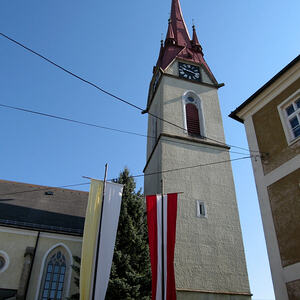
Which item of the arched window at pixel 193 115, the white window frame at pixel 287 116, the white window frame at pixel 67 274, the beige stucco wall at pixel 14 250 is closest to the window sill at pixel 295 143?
the white window frame at pixel 287 116

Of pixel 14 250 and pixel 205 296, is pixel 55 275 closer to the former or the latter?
pixel 14 250

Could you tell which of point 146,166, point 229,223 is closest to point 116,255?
point 229,223

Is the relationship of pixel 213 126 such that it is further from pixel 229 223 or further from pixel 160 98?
pixel 229 223

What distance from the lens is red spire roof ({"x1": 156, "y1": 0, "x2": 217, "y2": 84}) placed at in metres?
24.8

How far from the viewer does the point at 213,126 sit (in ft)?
67.9

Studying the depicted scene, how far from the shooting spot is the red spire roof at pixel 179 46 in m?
24.8

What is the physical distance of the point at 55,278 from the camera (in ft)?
53.1

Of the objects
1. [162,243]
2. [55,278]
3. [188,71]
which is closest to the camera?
[162,243]

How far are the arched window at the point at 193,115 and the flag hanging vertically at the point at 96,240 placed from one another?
1084 cm

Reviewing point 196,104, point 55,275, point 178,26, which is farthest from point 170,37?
point 55,275

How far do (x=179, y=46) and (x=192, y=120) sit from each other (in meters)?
9.40

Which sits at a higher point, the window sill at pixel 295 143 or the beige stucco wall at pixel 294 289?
the window sill at pixel 295 143

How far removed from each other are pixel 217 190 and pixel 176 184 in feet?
8.20

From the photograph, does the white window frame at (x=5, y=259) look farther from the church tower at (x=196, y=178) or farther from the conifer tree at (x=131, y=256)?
the church tower at (x=196, y=178)
